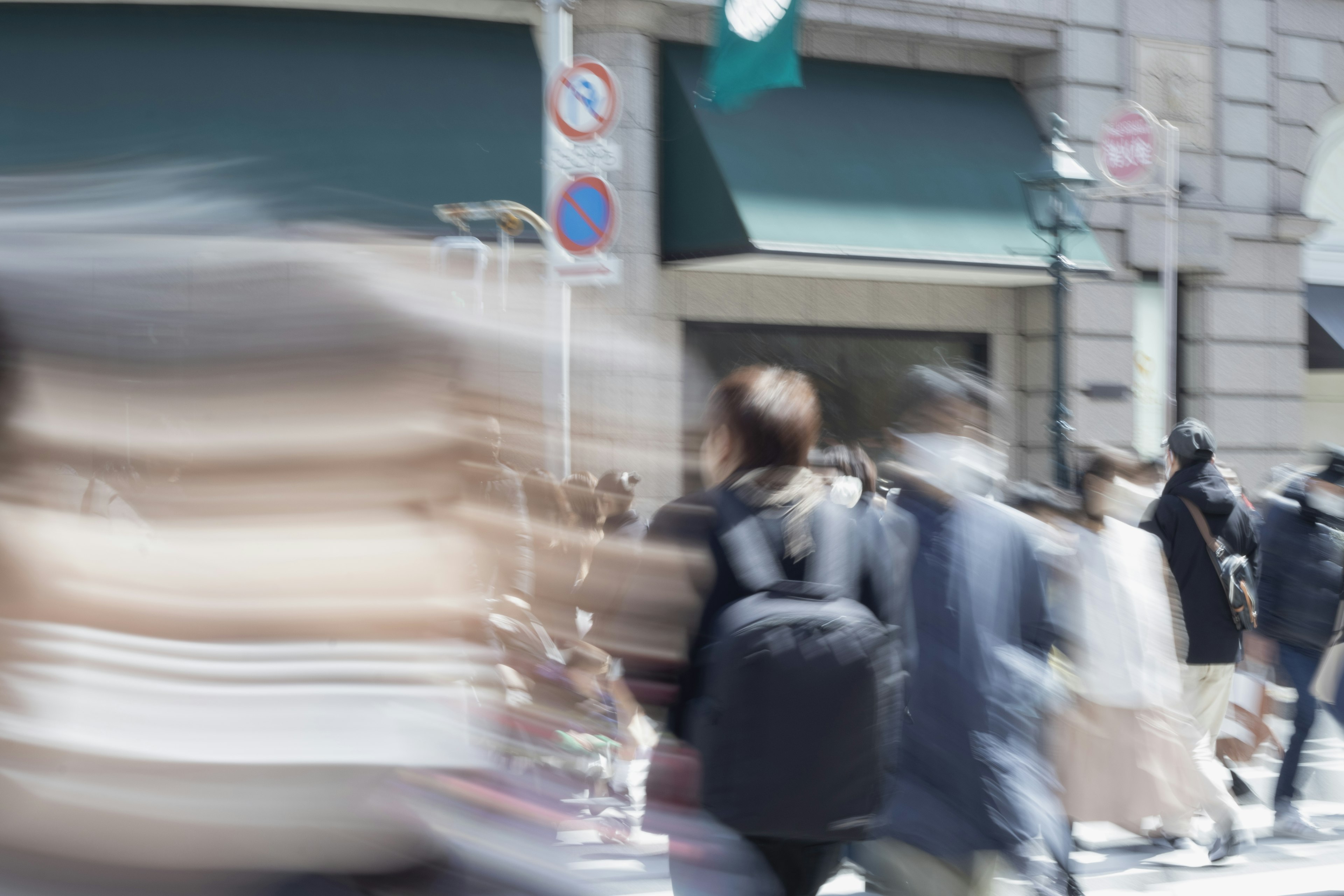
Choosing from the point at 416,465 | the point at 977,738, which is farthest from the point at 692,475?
the point at 977,738

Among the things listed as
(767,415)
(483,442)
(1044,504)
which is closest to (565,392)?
(483,442)

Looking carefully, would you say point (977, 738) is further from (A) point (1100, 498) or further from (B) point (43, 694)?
(B) point (43, 694)

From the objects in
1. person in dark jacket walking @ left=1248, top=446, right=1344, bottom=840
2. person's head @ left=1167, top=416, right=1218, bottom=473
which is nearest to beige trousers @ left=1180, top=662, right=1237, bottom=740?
person in dark jacket walking @ left=1248, top=446, right=1344, bottom=840

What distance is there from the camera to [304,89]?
10.9 meters

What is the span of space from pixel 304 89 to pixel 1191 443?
7036 mm

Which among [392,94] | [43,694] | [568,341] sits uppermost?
[392,94]

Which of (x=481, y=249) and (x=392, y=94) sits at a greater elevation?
(x=392, y=94)

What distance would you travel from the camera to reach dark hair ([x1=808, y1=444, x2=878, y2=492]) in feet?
19.9

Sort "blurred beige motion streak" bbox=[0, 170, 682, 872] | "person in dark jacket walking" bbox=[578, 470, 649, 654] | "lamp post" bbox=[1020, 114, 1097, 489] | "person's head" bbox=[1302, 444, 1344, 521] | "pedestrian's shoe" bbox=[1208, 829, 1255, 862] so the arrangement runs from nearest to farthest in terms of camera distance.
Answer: "blurred beige motion streak" bbox=[0, 170, 682, 872], "person in dark jacket walking" bbox=[578, 470, 649, 654], "pedestrian's shoe" bbox=[1208, 829, 1255, 862], "person's head" bbox=[1302, 444, 1344, 521], "lamp post" bbox=[1020, 114, 1097, 489]

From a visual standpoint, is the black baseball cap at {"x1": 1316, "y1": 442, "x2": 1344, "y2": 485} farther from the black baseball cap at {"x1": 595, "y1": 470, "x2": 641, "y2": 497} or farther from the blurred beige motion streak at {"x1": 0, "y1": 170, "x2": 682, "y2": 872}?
the blurred beige motion streak at {"x1": 0, "y1": 170, "x2": 682, "y2": 872}

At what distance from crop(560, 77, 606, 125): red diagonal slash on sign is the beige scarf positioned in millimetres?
5812

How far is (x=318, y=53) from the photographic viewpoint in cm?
1116

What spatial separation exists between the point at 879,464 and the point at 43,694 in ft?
36.0

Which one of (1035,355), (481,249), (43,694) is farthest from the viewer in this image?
(1035,355)
